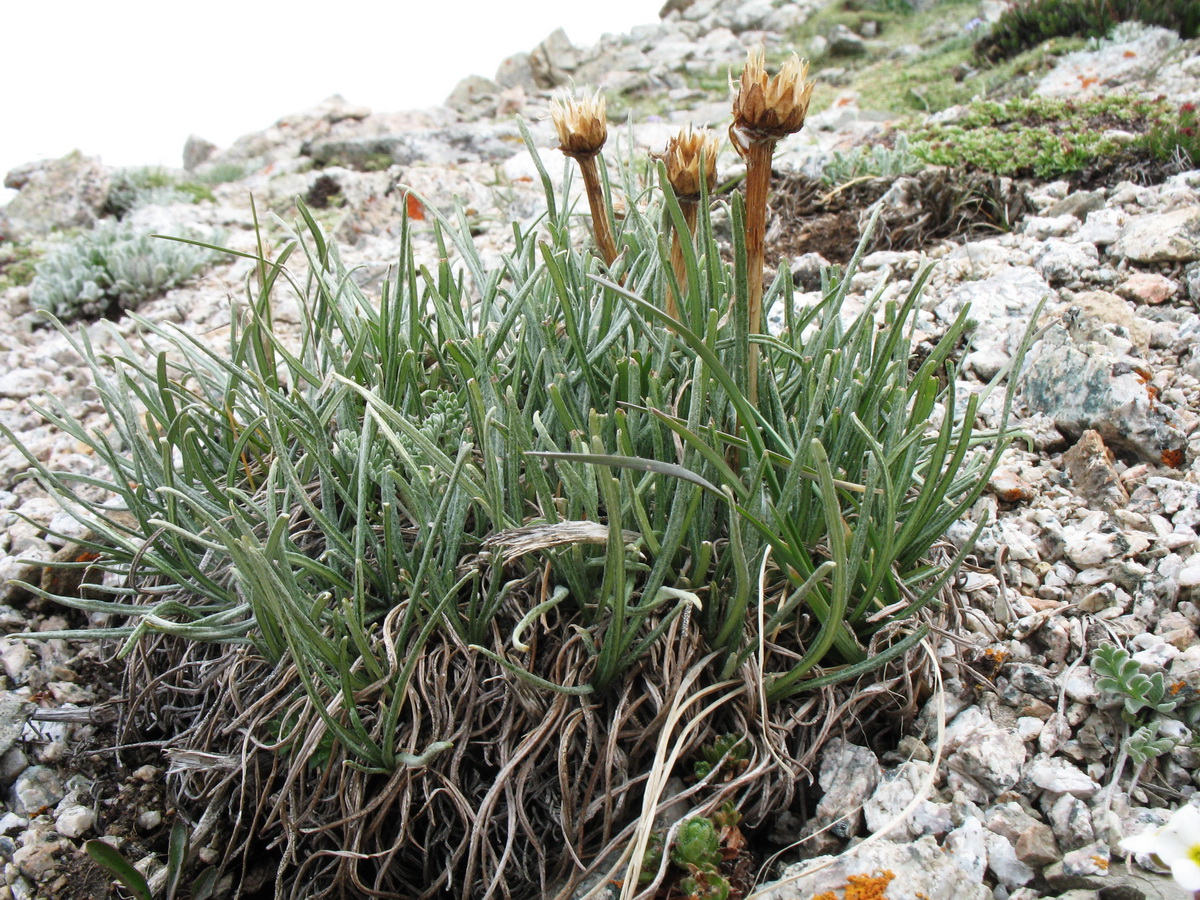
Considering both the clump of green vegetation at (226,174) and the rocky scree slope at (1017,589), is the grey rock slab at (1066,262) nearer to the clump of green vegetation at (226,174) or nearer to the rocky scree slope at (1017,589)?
the rocky scree slope at (1017,589)

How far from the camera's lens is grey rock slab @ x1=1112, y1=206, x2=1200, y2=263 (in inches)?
104

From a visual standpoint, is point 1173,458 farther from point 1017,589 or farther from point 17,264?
point 17,264

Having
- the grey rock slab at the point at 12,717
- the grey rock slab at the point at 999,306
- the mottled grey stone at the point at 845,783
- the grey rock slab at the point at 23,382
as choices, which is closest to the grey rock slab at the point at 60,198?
the grey rock slab at the point at 23,382

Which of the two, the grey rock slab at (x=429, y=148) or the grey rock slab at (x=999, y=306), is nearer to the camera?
the grey rock slab at (x=999, y=306)

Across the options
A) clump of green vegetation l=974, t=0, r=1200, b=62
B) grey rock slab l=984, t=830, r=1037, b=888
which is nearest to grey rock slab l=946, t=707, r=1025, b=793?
grey rock slab l=984, t=830, r=1037, b=888

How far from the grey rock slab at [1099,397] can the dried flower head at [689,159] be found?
131 cm

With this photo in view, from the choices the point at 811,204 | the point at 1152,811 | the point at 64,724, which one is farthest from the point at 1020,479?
the point at 64,724

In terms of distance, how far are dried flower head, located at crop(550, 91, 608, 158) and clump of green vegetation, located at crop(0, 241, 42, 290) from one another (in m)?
4.21

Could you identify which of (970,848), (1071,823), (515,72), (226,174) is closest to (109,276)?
(970,848)

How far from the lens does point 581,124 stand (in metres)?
1.62

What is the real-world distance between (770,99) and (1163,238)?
2.19 meters

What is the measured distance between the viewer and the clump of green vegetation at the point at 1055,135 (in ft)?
11.5

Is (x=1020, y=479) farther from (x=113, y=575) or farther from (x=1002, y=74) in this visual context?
(x=1002, y=74)

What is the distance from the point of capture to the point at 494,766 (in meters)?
1.53
